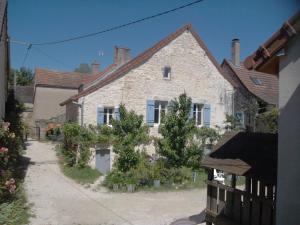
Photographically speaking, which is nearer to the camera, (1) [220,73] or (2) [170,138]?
(2) [170,138]

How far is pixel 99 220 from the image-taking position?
11.1 metres

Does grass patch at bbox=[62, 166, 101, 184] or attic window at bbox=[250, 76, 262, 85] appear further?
attic window at bbox=[250, 76, 262, 85]

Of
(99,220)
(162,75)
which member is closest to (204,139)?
(162,75)

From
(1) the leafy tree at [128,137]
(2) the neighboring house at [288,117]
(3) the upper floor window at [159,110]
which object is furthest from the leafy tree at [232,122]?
(2) the neighboring house at [288,117]

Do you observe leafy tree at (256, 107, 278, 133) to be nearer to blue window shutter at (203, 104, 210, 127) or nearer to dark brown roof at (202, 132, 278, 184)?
blue window shutter at (203, 104, 210, 127)

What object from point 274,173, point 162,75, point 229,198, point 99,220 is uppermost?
point 162,75

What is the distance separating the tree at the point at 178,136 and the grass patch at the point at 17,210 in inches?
319

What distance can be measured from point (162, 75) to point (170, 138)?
4146 mm

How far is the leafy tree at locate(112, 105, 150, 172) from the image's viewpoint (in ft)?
58.9

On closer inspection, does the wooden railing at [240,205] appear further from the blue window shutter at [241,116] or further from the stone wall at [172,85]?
the blue window shutter at [241,116]

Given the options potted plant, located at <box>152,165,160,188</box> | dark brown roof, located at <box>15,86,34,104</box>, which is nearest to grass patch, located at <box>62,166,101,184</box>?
potted plant, located at <box>152,165,160,188</box>

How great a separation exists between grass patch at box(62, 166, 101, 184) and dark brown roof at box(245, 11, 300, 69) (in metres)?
12.7

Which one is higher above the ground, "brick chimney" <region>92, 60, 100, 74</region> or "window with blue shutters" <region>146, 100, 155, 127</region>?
"brick chimney" <region>92, 60, 100, 74</region>

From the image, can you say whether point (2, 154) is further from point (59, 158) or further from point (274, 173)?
point (59, 158)
